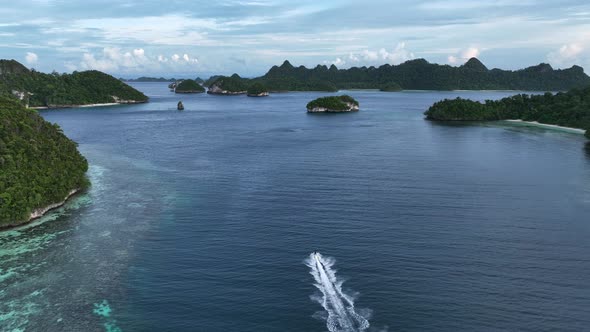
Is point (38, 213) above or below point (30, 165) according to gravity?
below

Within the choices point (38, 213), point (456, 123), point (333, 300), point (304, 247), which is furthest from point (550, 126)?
point (38, 213)

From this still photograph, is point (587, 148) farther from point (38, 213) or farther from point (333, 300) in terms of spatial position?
point (38, 213)

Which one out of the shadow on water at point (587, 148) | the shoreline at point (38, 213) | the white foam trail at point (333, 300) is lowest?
the white foam trail at point (333, 300)

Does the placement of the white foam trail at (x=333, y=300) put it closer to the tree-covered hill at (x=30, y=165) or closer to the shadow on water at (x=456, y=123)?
the tree-covered hill at (x=30, y=165)

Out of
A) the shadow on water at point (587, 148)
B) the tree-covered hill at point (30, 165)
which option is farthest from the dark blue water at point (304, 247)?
the shadow on water at point (587, 148)

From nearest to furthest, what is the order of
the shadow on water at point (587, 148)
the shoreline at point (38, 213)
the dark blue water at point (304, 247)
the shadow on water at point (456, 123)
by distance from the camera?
1. the dark blue water at point (304, 247)
2. the shoreline at point (38, 213)
3. the shadow on water at point (587, 148)
4. the shadow on water at point (456, 123)

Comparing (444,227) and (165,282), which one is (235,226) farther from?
(444,227)

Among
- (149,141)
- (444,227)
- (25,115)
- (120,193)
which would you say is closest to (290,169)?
(120,193)
